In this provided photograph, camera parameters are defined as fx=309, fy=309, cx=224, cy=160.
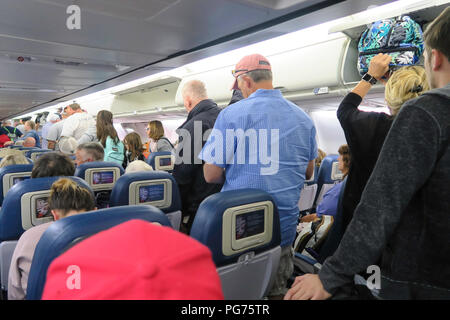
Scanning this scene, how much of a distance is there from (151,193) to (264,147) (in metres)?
1.02

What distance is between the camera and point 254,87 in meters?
1.94

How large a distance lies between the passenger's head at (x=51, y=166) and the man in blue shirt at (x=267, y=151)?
135cm

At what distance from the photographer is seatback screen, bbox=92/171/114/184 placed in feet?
9.27

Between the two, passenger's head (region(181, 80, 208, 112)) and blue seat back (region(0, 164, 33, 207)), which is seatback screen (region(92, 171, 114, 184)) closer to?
blue seat back (region(0, 164, 33, 207))

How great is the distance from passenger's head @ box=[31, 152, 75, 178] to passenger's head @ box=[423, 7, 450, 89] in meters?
2.48

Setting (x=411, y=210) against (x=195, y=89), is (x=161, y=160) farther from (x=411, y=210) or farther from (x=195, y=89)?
(x=411, y=210)

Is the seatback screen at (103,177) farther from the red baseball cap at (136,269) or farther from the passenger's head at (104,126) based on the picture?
the red baseball cap at (136,269)

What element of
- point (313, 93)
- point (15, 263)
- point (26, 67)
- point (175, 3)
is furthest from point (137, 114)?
point (15, 263)

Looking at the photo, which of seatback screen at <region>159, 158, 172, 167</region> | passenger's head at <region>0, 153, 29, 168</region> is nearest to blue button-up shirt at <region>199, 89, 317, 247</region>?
passenger's head at <region>0, 153, 29, 168</region>

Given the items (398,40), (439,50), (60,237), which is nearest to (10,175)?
(60,237)

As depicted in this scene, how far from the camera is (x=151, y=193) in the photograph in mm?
2271

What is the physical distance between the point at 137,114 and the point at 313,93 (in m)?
6.26

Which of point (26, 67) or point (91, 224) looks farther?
point (26, 67)

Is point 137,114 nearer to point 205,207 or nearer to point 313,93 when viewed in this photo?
point 313,93
